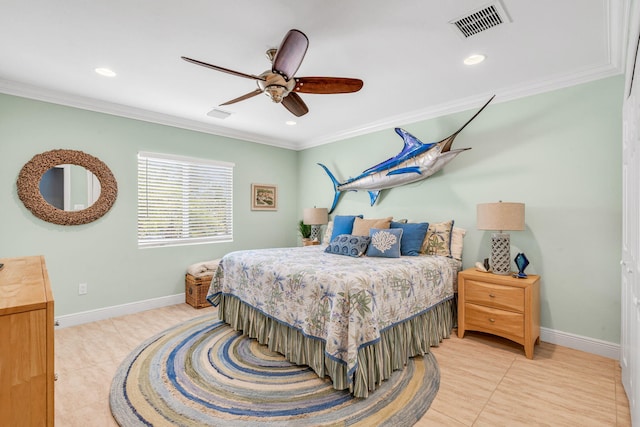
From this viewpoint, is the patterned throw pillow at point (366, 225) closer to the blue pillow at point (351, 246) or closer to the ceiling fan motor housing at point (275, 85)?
the blue pillow at point (351, 246)

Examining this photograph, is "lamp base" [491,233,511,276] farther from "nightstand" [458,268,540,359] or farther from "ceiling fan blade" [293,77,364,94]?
"ceiling fan blade" [293,77,364,94]

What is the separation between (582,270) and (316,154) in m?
3.72

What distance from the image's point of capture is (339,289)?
201 centimetres

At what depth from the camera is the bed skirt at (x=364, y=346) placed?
2.02 metres

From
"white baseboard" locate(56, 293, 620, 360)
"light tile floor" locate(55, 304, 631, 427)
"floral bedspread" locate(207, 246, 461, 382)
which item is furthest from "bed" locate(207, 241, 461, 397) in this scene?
"white baseboard" locate(56, 293, 620, 360)

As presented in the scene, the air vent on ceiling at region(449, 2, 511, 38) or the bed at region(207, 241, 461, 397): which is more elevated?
the air vent on ceiling at region(449, 2, 511, 38)

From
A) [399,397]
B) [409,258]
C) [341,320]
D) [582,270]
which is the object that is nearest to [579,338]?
[582,270]

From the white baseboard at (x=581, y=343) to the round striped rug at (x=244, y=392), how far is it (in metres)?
1.22

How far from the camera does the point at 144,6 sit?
6.11ft

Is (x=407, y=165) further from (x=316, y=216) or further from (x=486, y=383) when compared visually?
(x=486, y=383)

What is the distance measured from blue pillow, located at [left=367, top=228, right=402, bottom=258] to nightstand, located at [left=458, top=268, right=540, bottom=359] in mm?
647

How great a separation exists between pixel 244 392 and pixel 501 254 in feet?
8.01

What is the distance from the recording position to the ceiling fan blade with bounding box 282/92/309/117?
241cm

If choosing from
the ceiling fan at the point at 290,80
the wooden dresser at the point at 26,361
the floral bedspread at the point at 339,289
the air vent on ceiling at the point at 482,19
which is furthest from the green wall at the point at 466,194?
the wooden dresser at the point at 26,361
